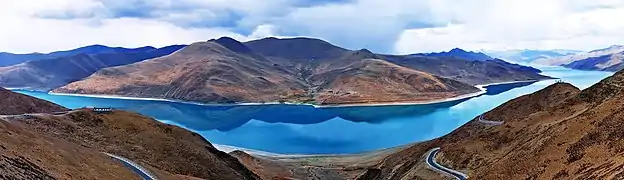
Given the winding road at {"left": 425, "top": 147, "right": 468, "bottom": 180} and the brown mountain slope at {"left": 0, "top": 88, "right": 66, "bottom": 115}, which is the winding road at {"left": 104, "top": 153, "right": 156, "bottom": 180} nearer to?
the winding road at {"left": 425, "top": 147, "right": 468, "bottom": 180}

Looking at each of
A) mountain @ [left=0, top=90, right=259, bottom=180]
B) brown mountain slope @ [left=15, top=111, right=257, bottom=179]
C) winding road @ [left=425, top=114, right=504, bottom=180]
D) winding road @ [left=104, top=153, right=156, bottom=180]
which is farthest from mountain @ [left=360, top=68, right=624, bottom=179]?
winding road @ [left=104, top=153, right=156, bottom=180]

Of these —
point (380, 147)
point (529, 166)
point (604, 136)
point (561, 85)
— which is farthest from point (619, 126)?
point (380, 147)

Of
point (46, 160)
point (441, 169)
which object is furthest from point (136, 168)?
point (441, 169)

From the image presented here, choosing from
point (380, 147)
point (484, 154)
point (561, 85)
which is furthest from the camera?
A: point (380, 147)

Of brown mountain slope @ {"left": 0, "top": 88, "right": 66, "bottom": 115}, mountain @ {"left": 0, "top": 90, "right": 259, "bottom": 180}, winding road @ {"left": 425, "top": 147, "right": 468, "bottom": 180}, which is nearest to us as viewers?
mountain @ {"left": 0, "top": 90, "right": 259, "bottom": 180}

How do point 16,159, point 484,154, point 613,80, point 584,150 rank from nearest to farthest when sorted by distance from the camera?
point 16,159 → point 584,150 → point 484,154 → point 613,80

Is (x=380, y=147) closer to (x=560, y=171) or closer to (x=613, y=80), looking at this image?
(x=613, y=80)

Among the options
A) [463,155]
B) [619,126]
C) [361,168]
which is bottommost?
[361,168]
